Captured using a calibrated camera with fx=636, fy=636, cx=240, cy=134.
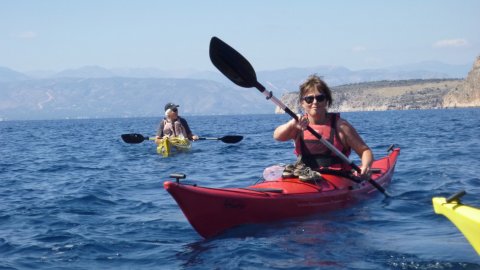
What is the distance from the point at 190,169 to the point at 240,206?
7990 mm

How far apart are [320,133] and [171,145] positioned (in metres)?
11.1

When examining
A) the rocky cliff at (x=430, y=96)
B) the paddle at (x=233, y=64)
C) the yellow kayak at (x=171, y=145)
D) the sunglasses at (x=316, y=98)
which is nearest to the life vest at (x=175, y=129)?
the yellow kayak at (x=171, y=145)

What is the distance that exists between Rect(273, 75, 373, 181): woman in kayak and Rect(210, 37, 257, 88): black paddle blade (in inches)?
34.8

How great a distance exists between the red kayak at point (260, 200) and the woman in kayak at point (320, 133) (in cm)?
17

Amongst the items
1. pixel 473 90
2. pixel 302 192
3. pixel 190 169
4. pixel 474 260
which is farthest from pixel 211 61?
pixel 473 90

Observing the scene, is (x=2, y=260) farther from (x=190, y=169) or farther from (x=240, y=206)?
(x=190, y=169)

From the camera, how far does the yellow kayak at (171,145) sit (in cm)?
1878

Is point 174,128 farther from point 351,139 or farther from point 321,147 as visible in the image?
point 351,139

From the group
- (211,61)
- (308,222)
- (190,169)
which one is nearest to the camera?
(308,222)

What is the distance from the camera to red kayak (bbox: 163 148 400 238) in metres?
7.14

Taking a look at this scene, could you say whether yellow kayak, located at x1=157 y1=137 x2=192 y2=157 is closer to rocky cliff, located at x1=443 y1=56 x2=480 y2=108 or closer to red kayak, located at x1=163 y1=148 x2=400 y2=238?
red kayak, located at x1=163 y1=148 x2=400 y2=238

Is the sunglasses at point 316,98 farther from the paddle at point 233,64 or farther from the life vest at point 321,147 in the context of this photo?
→ the paddle at point 233,64

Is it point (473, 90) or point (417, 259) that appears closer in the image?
point (417, 259)

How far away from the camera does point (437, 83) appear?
639ft
